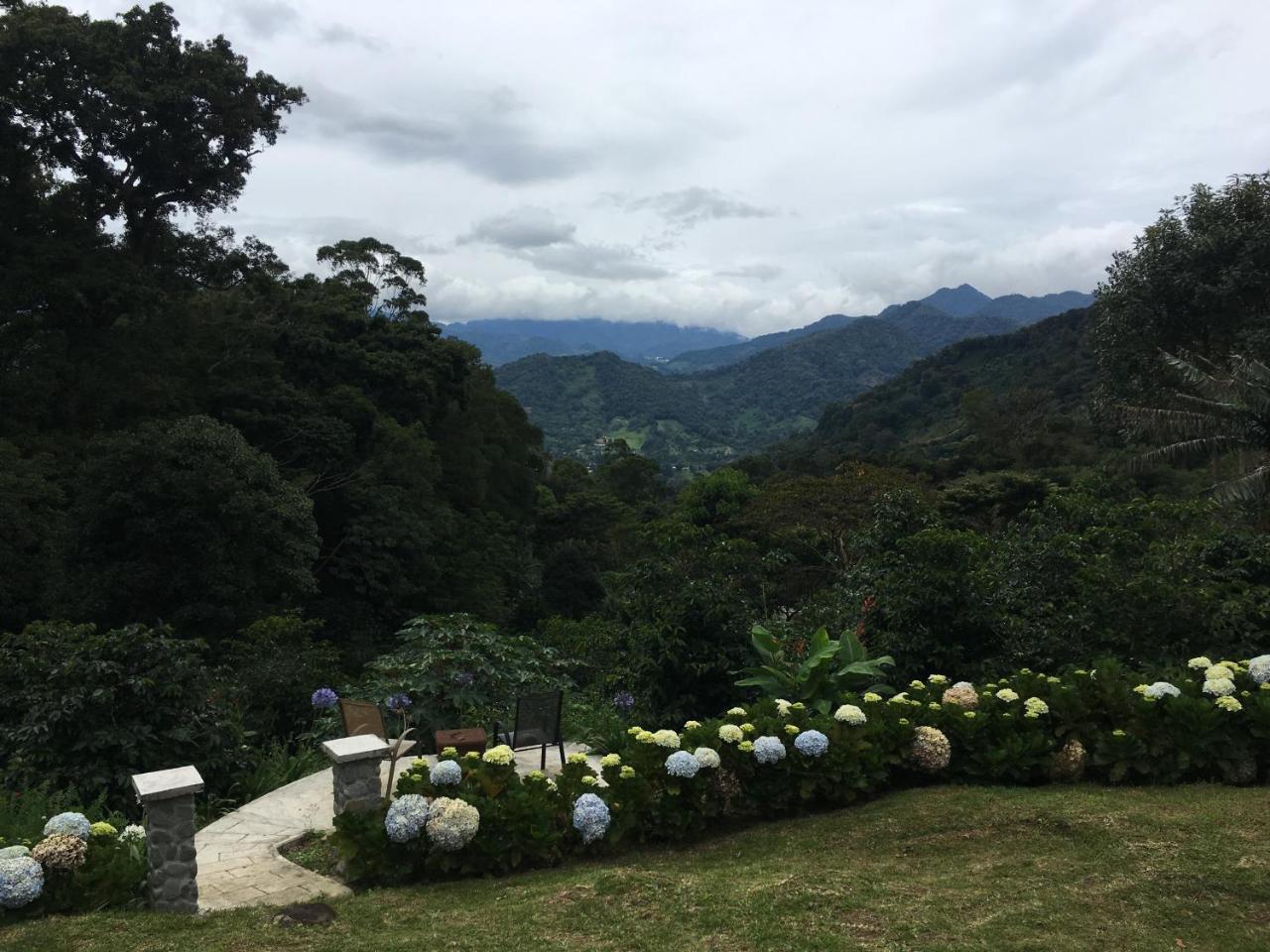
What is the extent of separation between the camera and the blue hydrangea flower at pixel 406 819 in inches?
187

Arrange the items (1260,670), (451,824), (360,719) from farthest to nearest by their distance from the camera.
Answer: (360,719), (1260,670), (451,824)

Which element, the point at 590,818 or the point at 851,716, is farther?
the point at 851,716

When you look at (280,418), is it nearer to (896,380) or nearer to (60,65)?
(60,65)

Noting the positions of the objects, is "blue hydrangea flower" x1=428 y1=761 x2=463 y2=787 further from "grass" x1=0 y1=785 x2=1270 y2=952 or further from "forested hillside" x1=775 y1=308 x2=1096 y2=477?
"forested hillside" x1=775 y1=308 x2=1096 y2=477

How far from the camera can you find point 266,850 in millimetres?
5562

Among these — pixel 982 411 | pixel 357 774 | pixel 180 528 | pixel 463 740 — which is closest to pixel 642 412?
pixel 982 411

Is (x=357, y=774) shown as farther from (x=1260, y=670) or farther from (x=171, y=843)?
(x=1260, y=670)

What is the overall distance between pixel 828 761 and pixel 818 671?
141 centimetres

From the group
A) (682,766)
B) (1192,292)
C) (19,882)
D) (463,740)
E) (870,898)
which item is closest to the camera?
(19,882)

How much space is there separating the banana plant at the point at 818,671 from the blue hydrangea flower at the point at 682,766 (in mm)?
1708

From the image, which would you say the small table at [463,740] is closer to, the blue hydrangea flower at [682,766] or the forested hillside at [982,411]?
the blue hydrangea flower at [682,766]

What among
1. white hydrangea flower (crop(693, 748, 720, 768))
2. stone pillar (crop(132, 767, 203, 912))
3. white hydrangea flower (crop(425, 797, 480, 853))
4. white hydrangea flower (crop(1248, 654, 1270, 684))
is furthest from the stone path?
white hydrangea flower (crop(1248, 654, 1270, 684))

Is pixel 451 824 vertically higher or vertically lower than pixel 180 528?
lower

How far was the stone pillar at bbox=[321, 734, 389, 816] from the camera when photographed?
5098 millimetres
